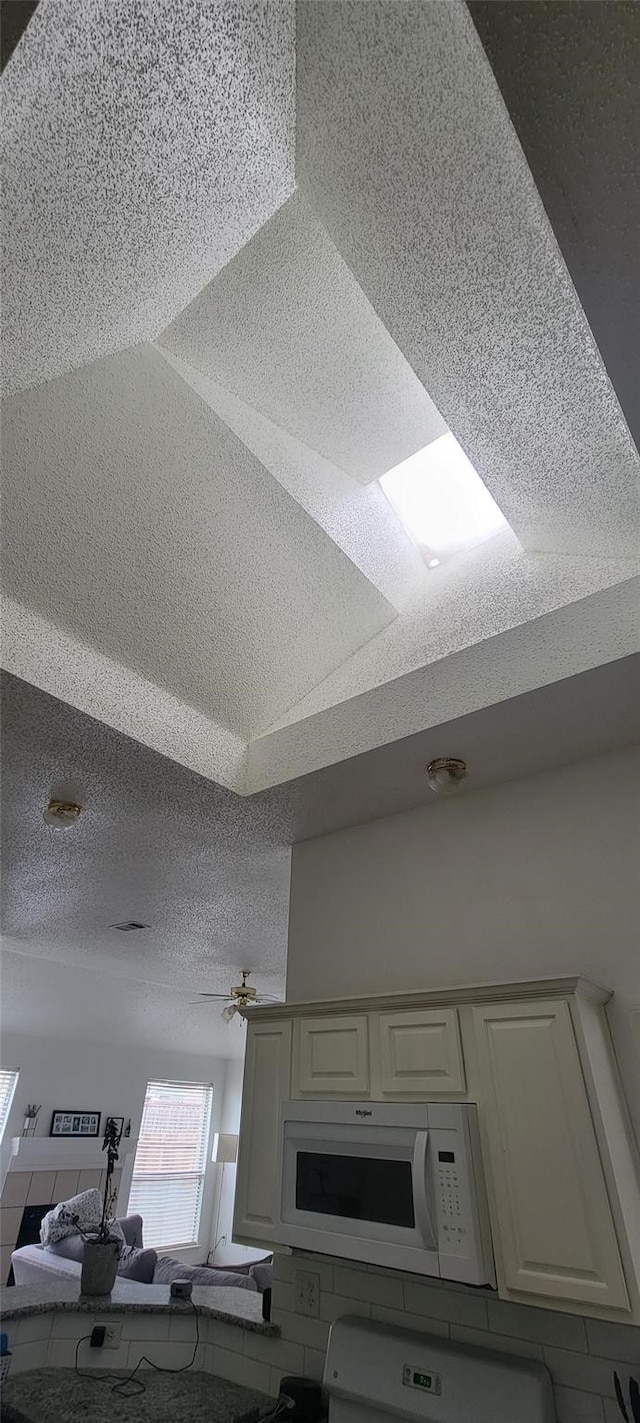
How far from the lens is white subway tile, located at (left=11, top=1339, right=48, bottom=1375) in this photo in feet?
8.98

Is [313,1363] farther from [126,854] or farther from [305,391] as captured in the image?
[305,391]

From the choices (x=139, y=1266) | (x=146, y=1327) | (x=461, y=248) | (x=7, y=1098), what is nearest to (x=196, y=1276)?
(x=139, y=1266)

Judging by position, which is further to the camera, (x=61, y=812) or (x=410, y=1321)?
(x=61, y=812)

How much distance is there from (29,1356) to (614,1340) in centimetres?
240

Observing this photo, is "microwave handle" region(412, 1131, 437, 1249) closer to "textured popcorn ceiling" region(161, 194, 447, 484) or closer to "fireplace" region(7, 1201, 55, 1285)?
"textured popcorn ceiling" region(161, 194, 447, 484)

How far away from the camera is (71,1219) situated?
6.04 metres

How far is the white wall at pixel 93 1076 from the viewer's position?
7.40 meters

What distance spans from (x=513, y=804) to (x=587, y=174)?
6.14 feet

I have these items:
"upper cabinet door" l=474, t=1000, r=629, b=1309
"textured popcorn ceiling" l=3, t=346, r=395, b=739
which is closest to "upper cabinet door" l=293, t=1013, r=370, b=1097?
"upper cabinet door" l=474, t=1000, r=629, b=1309

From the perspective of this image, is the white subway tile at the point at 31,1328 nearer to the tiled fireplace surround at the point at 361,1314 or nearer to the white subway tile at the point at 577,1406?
the tiled fireplace surround at the point at 361,1314

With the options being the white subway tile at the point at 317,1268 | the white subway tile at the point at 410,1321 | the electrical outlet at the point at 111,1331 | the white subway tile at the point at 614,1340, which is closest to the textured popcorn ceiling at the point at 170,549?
the white subway tile at the point at 317,1268

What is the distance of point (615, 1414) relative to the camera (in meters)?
1.68

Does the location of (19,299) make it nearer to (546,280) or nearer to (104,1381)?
(546,280)

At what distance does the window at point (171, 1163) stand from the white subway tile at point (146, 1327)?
Answer: 21.1ft
